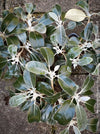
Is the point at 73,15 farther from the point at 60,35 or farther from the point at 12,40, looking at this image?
the point at 12,40

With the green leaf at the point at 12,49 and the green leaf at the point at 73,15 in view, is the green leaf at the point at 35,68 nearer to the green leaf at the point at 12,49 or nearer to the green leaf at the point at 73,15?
the green leaf at the point at 12,49

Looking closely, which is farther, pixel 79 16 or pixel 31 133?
pixel 31 133

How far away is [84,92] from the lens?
1.10 meters

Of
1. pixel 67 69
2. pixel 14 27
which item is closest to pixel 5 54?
pixel 14 27

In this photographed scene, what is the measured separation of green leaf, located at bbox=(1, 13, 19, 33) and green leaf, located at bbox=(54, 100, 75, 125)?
504mm

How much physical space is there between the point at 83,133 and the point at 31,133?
380 mm

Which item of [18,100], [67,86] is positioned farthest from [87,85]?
[18,100]

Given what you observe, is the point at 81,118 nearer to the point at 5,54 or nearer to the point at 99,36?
the point at 5,54

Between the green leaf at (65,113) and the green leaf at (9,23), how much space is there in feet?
1.65

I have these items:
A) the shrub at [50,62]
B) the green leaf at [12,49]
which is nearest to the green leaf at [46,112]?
the shrub at [50,62]

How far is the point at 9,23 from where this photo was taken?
3.37 ft

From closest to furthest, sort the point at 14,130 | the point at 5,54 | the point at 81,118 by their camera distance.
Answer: the point at 81,118
the point at 5,54
the point at 14,130

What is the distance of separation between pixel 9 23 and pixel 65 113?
0.56 metres

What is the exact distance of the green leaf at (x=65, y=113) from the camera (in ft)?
3.06
